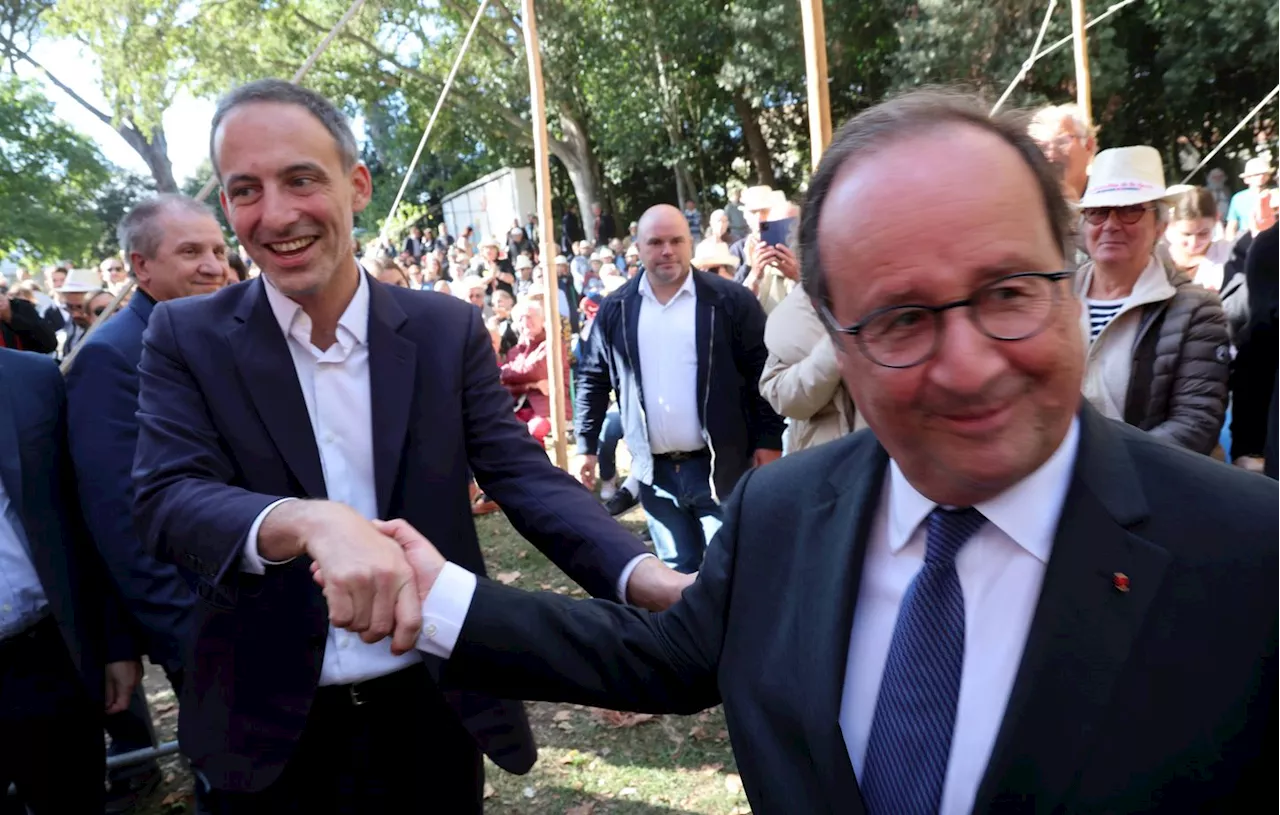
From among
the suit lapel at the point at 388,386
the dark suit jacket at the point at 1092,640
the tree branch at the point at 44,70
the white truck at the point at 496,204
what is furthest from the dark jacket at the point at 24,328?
the tree branch at the point at 44,70

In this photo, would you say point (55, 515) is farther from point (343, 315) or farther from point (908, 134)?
point (908, 134)

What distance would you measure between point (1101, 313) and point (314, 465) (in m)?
2.68

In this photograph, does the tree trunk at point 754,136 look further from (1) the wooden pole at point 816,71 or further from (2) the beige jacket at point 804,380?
(2) the beige jacket at point 804,380

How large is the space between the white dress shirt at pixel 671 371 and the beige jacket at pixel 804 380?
907 millimetres

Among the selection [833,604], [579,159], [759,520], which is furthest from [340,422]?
[579,159]

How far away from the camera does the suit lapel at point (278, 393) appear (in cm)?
207

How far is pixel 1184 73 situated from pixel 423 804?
21.4 meters

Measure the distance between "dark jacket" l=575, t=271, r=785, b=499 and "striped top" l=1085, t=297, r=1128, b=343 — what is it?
6.62 ft

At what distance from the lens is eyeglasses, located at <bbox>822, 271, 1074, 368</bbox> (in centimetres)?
121

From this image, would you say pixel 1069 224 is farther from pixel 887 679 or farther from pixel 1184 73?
pixel 1184 73

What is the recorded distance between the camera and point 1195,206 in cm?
520

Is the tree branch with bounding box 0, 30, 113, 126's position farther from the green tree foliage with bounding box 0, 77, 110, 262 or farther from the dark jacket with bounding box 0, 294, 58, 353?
the dark jacket with bounding box 0, 294, 58, 353

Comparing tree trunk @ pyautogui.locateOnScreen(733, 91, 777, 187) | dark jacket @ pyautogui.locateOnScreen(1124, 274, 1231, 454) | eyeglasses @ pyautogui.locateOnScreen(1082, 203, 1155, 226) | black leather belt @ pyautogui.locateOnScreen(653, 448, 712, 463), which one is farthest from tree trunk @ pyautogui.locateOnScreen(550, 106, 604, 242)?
dark jacket @ pyautogui.locateOnScreen(1124, 274, 1231, 454)

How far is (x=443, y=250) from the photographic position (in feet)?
90.3
